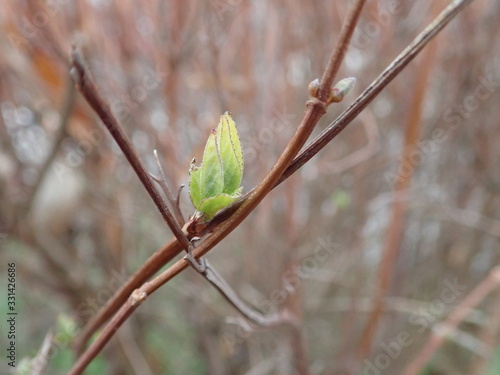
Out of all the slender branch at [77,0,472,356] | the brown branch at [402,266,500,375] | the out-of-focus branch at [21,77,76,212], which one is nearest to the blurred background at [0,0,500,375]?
the out-of-focus branch at [21,77,76,212]

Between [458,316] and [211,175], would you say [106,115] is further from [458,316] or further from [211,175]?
[458,316]

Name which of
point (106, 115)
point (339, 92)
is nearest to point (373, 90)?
point (339, 92)

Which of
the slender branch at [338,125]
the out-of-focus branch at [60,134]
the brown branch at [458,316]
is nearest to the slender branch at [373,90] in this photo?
the slender branch at [338,125]

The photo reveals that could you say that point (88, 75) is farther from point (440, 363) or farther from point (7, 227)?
point (440, 363)

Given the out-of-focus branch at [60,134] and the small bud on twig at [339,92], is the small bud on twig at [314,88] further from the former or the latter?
the out-of-focus branch at [60,134]

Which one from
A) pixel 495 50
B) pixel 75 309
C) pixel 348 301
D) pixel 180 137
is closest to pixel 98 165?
pixel 180 137
